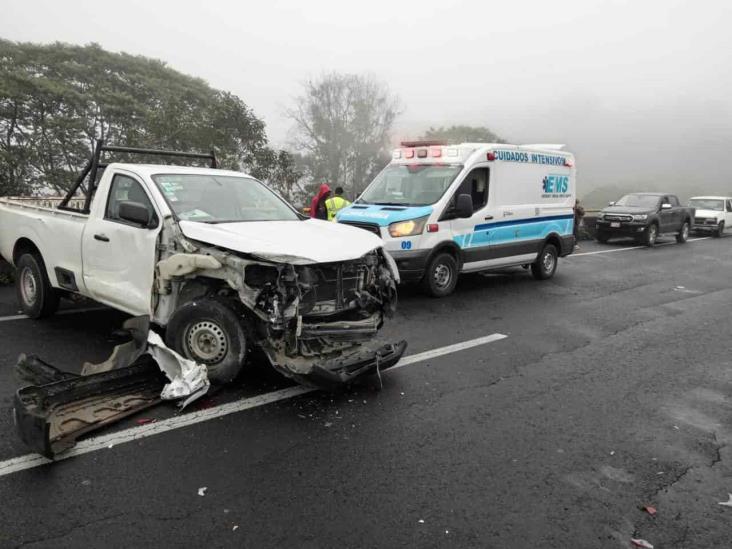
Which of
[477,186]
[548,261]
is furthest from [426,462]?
[548,261]

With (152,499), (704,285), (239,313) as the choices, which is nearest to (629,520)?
(152,499)

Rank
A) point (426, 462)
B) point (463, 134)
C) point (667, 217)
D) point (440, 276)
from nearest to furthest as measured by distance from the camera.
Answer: point (426, 462) < point (440, 276) < point (667, 217) < point (463, 134)

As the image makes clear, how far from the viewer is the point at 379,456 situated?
360 centimetres

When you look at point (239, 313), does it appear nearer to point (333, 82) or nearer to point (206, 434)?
point (206, 434)

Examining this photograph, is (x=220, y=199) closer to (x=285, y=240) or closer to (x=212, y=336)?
(x=285, y=240)

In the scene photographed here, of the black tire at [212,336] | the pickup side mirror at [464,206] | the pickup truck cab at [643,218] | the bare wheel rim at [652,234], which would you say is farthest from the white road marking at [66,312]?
the bare wheel rim at [652,234]

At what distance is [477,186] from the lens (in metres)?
9.21

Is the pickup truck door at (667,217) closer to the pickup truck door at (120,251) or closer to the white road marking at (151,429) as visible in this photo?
the white road marking at (151,429)

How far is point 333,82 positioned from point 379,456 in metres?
36.8

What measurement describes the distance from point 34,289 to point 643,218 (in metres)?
17.5

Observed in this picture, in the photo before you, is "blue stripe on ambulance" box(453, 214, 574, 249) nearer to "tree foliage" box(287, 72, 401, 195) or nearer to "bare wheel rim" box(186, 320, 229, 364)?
"bare wheel rim" box(186, 320, 229, 364)

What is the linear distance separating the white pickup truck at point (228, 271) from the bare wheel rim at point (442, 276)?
3.43 m

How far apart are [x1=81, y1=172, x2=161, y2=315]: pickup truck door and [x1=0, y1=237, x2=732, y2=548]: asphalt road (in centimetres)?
70

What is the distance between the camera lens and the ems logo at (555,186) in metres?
10.5
